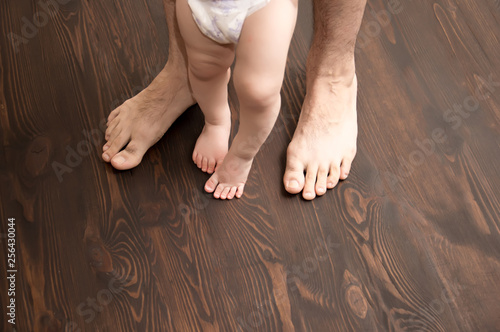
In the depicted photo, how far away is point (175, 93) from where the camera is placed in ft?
4.10

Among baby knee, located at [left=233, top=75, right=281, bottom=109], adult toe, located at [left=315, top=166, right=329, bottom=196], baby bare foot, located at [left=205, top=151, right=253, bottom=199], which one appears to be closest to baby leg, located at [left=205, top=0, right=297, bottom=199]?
baby knee, located at [left=233, top=75, right=281, bottom=109]

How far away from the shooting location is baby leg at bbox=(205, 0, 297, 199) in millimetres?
799

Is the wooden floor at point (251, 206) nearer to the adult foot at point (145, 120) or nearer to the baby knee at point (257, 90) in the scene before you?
the adult foot at point (145, 120)

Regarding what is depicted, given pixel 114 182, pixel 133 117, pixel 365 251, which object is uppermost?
pixel 133 117

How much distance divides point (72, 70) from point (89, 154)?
0.87ft

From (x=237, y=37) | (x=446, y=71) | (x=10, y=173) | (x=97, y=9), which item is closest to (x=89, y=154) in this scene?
(x=10, y=173)

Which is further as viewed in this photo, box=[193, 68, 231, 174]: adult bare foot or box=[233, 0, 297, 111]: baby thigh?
box=[193, 68, 231, 174]: adult bare foot

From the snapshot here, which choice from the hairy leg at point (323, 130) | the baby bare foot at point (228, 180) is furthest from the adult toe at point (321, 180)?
the baby bare foot at point (228, 180)

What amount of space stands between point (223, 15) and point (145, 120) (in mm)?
506

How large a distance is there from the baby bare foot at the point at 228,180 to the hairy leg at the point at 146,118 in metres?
0.18

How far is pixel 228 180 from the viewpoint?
1.21 metres

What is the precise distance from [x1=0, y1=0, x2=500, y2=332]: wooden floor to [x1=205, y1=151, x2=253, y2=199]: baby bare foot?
33 millimetres

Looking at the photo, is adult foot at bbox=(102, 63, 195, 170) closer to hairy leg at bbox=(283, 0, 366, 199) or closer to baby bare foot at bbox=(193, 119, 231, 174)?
baby bare foot at bbox=(193, 119, 231, 174)

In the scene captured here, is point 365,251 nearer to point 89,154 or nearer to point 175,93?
point 175,93
